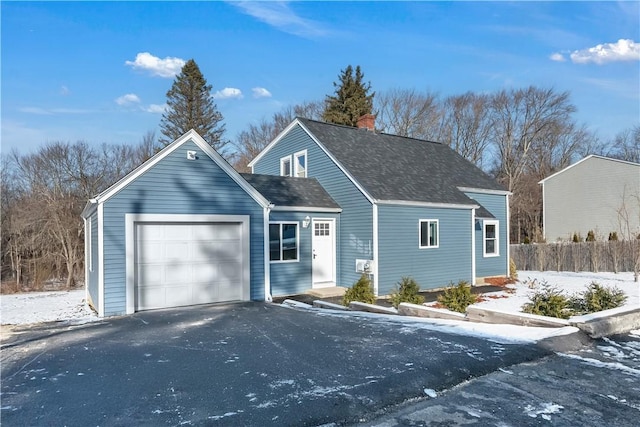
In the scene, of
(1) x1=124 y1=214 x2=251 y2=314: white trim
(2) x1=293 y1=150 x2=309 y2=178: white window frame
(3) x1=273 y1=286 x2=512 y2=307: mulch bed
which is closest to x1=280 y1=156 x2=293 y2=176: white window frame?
(2) x1=293 y1=150 x2=309 y2=178: white window frame

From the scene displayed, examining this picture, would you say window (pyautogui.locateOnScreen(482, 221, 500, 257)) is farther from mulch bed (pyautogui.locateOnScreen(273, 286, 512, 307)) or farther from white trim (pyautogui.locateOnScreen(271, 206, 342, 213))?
white trim (pyautogui.locateOnScreen(271, 206, 342, 213))

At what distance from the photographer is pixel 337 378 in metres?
4.71

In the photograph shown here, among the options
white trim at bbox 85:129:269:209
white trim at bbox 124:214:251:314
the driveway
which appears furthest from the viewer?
white trim at bbox 124:214:251:314

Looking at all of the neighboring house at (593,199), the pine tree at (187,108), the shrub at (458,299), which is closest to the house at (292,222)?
the shrub at (458,299)

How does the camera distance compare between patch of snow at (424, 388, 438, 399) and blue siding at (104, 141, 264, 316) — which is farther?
blue siding at (104, 141, 264, 316)

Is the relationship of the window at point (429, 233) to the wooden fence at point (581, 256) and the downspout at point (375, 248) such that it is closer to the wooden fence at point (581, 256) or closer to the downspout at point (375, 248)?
the downspout at point (375, 248)

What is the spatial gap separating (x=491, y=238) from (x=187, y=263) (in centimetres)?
1276

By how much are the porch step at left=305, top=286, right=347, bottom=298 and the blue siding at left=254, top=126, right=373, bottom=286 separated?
54cm

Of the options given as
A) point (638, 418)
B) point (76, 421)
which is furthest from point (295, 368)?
point (638, 418)

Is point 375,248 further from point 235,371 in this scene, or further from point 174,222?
point 235,371

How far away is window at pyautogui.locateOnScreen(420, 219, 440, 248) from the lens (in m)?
14.6

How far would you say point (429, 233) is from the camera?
14766mm

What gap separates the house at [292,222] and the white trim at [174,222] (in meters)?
0.03

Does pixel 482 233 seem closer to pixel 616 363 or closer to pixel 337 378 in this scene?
pixel 616 363
